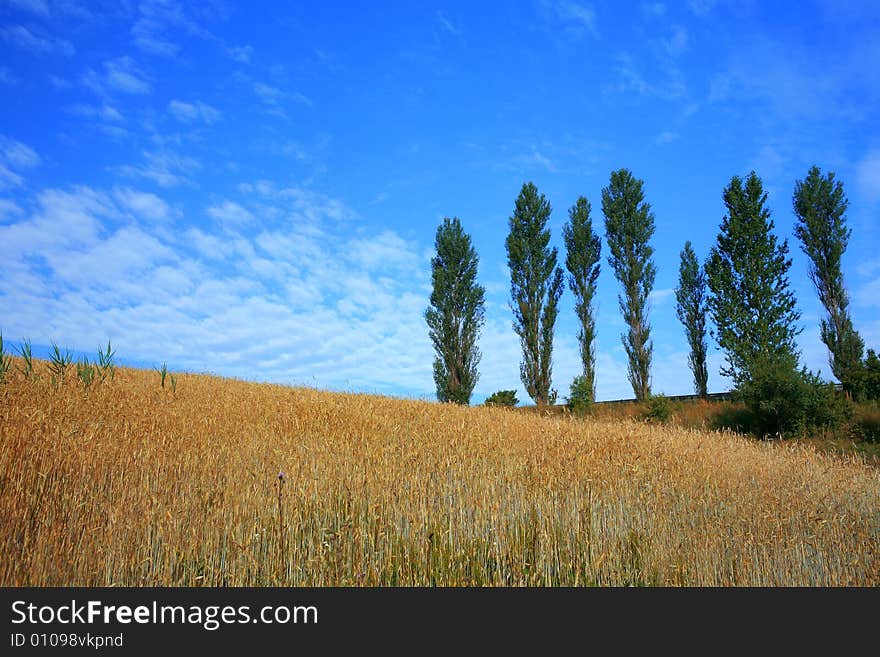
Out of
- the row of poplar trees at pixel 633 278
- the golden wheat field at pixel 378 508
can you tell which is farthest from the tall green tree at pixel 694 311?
the golden wheat field at pixel 378 508

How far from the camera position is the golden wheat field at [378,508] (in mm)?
4004

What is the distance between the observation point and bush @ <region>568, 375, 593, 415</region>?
70.4ft

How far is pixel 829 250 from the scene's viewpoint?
1045 inches

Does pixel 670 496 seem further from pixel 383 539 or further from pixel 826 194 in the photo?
pixel 826 194

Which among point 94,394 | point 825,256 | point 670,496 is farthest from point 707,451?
point 825,256

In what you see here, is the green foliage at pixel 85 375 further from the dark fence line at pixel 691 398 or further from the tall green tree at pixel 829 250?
the tall green tree at pixel 829 250

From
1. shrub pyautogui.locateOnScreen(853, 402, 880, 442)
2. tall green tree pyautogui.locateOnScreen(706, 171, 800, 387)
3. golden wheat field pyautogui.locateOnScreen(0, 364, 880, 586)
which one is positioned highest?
tall green tree pyautogui.locateOnScreen(706, 171, 800, 387)

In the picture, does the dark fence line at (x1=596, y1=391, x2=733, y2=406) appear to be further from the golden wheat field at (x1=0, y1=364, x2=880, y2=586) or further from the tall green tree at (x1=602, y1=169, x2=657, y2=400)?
the golden wheat field at (x1=0, y1=364, x2=880, y2=586)

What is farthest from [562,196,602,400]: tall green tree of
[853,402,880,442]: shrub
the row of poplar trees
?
[853,402,880,442]: shrub

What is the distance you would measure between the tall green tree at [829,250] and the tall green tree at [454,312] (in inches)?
705

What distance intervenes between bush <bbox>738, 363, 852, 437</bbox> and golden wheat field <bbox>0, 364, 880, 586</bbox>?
293 inches

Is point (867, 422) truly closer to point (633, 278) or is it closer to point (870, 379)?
point (870, 379)

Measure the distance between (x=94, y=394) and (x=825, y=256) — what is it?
32643 mm

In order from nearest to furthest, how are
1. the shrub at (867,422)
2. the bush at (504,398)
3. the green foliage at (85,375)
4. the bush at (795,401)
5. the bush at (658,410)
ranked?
the green foliage at (85,375) → the shrub at (867,422) → the bush at (795,401) → the bush at (658,410) → the bush at (504,398)
